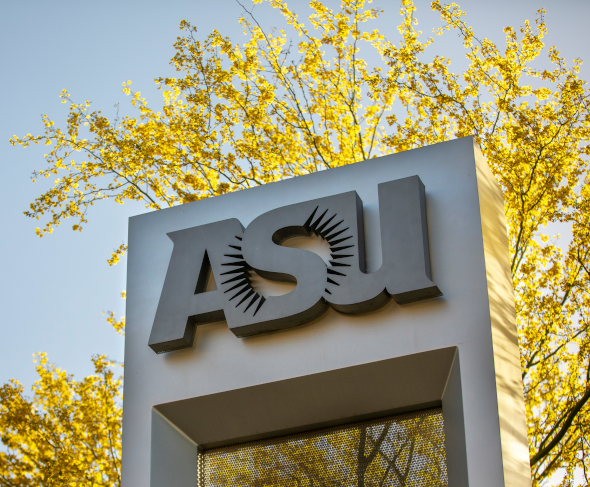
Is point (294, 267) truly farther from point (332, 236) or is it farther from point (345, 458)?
point (345, 458)

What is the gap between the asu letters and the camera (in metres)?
4.49

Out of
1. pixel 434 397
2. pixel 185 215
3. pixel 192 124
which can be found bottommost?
pixel 434 397

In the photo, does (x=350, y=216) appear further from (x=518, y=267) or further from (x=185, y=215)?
(x=518, y=267)

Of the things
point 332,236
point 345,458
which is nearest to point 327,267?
point 332,236

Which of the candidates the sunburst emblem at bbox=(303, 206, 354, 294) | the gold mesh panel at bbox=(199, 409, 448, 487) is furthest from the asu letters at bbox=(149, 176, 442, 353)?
the gold mesh panel at bbox=(199, 409, 448, 487)

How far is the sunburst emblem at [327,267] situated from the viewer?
4.69 meters

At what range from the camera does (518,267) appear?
9.05 meters

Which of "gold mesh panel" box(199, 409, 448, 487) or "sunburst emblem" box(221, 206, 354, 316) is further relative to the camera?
"sunburst emblem" box(221, 206, 354, 316)

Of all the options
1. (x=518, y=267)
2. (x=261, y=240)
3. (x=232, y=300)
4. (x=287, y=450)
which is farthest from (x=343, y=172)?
(x=518, y=267)

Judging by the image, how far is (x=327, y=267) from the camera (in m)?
4.74

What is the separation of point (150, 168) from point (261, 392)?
601cm

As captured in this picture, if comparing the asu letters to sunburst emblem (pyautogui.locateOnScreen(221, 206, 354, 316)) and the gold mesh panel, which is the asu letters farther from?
the gold mesh panel

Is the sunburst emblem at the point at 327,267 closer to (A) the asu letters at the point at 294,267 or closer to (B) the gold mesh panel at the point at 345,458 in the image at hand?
(A) the asu letters at the point at 294,267

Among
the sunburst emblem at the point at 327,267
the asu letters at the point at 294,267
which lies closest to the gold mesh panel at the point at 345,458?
the asu letters at the point at 294,267
